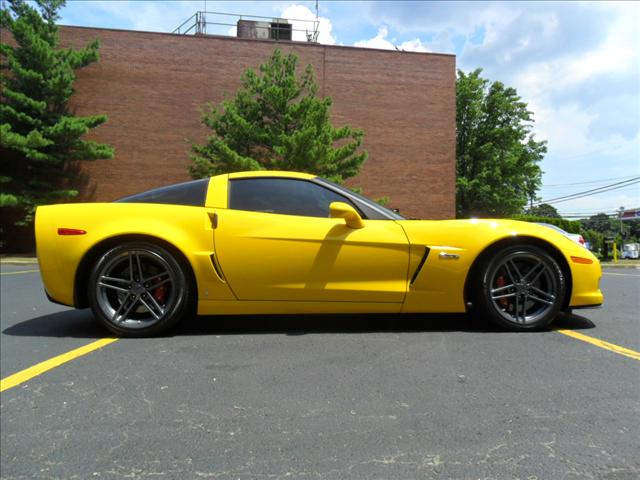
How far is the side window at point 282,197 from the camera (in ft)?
11.4

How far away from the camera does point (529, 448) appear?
5.71 ft

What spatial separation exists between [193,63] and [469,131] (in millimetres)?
22579

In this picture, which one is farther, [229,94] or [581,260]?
[229,94]

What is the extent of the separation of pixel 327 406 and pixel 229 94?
916 inches

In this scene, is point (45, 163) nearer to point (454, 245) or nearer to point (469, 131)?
point (454, 245)

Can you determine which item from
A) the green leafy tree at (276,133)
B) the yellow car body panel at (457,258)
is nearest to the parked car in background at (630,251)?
the green leafy tree at (276,133)

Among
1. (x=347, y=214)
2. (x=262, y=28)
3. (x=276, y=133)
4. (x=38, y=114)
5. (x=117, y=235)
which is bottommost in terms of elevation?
(x=117, y=235)

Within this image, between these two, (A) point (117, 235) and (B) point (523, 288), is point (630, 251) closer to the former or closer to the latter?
(B) point (523, 288)

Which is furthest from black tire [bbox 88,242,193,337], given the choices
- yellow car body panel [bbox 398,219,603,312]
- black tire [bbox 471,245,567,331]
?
black tire [bbox 471,245,567,331]

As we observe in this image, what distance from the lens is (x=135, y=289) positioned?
3312 millimetres

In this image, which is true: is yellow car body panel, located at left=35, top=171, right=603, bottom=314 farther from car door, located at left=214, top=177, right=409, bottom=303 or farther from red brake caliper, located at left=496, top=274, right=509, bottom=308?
red brake caliper, located at left=496, top=274, right=509, bottom=308

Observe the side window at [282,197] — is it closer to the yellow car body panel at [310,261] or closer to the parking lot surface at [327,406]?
the yellow car body panel at [310,261]

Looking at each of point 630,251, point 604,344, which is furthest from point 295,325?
point 630,251

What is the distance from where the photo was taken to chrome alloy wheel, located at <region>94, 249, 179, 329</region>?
329cm
